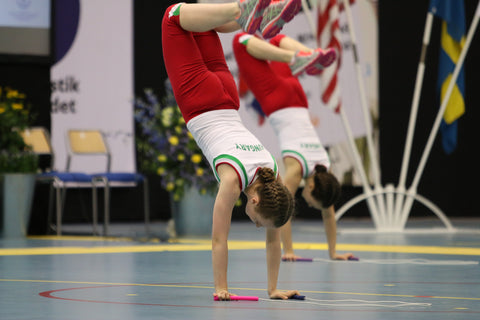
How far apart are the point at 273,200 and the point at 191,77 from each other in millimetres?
684

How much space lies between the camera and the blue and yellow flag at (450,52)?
9.22 metres

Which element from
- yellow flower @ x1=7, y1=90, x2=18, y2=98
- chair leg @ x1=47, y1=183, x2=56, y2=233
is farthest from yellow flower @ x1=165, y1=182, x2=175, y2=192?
yellow flower @ x1=7, y1=90, x2=18, y2=98

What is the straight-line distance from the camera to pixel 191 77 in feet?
12.3

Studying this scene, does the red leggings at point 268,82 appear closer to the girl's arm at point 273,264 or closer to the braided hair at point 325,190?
the braided hair at point 325,190

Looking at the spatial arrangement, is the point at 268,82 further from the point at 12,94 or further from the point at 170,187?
the point at 12,94

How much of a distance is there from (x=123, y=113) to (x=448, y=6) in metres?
4.09

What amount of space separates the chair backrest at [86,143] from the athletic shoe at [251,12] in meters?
5.70

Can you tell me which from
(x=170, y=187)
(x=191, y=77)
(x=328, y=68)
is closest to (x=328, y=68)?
(x=328, y=68)

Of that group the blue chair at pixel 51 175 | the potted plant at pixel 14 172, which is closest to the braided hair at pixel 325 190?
the blue chair at pixel 51 175

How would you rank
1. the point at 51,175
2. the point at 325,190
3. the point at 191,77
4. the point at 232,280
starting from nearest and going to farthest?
the point at 191,77 < the point at 232,280 < the point at 325,190 < the point at 51,175

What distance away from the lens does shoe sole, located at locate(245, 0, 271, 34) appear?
3.41m

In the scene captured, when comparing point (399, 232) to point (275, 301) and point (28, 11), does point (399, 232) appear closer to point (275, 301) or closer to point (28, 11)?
point (28, 11)

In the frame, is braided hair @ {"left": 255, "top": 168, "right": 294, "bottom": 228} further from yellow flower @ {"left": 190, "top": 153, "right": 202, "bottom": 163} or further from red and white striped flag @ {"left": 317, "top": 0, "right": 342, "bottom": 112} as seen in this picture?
red and white striped flag @ {"left": 317, "top": 0, "right": 342, "bottom": 112}

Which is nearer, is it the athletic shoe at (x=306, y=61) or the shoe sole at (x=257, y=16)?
the shoe sole at (x=257, y=16)
